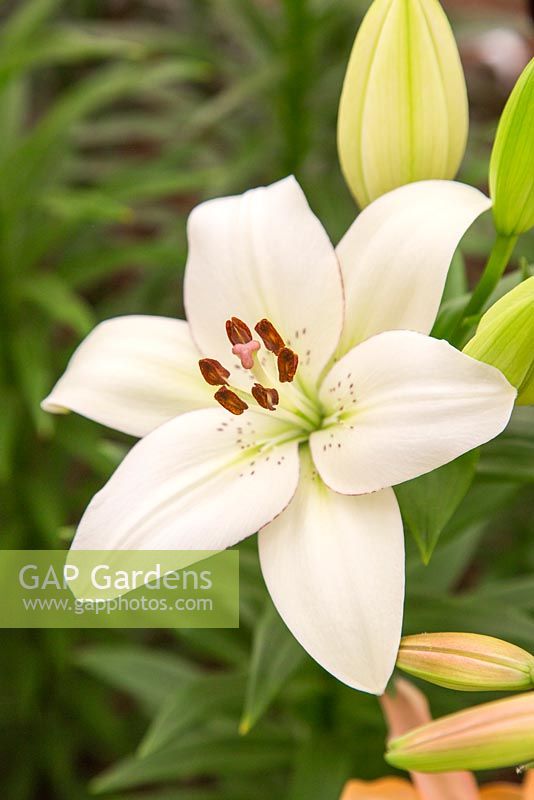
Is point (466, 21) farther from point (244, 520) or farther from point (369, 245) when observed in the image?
point (244, 520)

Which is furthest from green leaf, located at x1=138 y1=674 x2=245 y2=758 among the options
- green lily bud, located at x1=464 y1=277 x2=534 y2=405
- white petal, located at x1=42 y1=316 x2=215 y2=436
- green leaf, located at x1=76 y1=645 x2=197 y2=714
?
green lily bud, located at x1=464 y1=277 x2=534 y2=405

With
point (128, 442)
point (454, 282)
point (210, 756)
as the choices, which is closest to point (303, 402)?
point (454, 282)

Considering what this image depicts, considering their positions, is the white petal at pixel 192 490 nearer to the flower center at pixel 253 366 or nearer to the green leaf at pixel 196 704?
the flower center at pixel 253 366

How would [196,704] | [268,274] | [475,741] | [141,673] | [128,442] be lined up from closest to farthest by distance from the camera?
[475,741]
[268,274]
[196,704]
[141,673]
[128,442]

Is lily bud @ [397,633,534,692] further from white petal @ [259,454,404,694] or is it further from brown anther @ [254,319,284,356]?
brown anther @ [254,319,284,356]

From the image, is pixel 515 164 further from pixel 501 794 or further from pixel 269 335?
pixel 501 794

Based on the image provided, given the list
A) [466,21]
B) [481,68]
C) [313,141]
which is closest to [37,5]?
[313,141]

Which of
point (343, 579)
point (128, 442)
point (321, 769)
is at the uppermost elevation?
point (128, 442)
